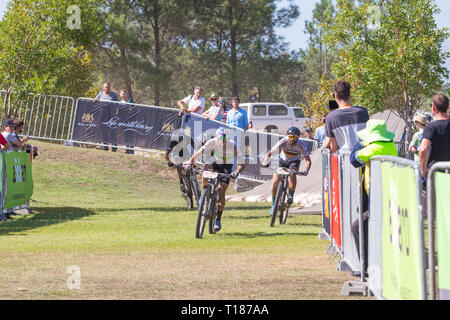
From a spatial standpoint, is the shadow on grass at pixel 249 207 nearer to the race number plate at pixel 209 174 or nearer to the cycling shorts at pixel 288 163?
the cycling shorts at pixel 288 163

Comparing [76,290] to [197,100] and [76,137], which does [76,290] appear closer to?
[197,100]

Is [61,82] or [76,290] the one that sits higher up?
[61,82]

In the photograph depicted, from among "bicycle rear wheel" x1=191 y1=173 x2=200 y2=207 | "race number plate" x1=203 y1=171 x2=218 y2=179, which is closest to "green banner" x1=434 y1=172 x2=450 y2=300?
"race number plate" x1=203 y1=171 x2=218 y2=179

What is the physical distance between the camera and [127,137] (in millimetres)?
26016

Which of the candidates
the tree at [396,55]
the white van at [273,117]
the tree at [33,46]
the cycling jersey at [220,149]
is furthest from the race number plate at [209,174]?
the white van at [273,117]

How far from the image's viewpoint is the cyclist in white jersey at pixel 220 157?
521 inches

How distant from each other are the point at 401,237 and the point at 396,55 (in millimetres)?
17714

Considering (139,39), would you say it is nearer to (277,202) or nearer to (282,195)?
(282,195)

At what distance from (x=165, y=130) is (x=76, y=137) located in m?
2.89

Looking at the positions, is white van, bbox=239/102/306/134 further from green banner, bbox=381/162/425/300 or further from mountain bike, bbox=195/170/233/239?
green banner, bbox=381/162/425/300

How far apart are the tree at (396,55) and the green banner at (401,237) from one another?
55.1 feet
